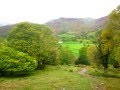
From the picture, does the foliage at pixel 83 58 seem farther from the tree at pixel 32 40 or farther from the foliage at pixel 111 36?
the foliage at pixel 111 36

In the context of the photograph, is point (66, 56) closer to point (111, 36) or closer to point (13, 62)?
point (111, 36)

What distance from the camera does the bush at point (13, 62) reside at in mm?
42656

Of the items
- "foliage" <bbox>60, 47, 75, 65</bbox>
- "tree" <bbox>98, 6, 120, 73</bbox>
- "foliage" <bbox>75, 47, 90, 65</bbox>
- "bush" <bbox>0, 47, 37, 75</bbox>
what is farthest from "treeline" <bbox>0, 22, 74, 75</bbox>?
"foliage" <bbox>60, 47, 75, 65</bbox>

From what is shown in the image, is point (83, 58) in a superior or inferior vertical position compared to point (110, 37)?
inferior

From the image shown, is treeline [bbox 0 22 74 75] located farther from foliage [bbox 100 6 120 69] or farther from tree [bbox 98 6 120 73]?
foliage [bbox 100 6 120 69]

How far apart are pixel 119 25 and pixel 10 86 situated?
1876 centimetres

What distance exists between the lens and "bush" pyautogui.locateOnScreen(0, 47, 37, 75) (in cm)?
4266

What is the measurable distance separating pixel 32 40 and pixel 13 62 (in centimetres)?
992

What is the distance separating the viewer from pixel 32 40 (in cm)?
5178

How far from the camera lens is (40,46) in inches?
2069

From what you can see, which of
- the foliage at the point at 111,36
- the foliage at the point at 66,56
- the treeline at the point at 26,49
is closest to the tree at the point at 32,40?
the treeline at the point at 26,49

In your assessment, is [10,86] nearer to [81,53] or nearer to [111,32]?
[111,32]

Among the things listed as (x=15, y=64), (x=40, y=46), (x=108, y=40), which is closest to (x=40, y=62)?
(x=40, y=46)

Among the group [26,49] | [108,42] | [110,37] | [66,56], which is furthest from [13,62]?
Answer: [66,56]
